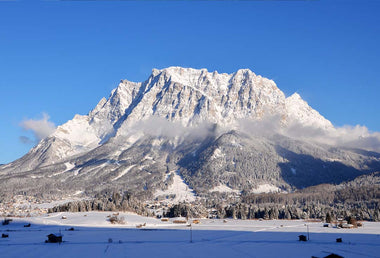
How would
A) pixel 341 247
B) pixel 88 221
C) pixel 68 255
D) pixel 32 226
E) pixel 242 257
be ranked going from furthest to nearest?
pixel 88 221 < pixel 32 226 < pixel 341 247 < pixel 68 255 < pixel 242 257

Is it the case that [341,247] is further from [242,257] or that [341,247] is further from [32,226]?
[32,226]

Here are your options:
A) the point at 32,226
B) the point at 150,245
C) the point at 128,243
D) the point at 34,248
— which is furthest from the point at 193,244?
the point at 32,226

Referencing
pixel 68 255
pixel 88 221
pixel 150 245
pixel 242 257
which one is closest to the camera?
pixel 242 257

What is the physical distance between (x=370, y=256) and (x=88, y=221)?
129864mm

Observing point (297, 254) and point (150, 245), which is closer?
point (297, 254)

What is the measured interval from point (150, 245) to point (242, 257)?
97.6ft

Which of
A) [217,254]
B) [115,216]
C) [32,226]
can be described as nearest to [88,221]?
[115,216]

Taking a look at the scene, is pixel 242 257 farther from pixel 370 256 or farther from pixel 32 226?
pixel 32 226

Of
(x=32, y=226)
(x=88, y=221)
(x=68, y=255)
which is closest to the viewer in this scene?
(x=68, y=255)

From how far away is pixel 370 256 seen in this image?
3110 inches

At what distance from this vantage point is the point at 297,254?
3209 inches

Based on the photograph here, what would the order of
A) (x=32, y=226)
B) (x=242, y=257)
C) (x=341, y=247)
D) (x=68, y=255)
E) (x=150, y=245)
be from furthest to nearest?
1. (x=32, y=226)
2. (x=150, y=245)
3. (x=341, y=247)
4. (x=68, y=255)
5. (x=242, y=257)

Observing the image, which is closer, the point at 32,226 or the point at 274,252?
the point at 274,252

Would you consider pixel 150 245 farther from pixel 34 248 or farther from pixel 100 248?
pixel 34 248
